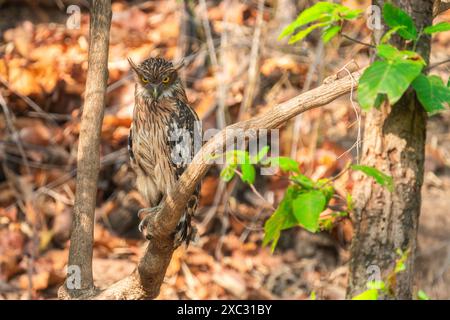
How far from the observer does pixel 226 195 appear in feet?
24.3

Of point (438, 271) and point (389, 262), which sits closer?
point (389, 262)

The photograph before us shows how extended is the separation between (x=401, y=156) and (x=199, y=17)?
13.2 feet

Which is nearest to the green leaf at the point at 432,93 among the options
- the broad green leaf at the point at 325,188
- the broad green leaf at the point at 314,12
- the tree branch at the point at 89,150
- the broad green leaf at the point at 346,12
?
the broad green leaf at the point at 346,12

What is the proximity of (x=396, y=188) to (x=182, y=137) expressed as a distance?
4.82ft

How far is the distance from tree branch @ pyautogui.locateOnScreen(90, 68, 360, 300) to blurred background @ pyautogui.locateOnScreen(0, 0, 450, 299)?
7.92 feet

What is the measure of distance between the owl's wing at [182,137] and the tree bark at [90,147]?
1172 mm

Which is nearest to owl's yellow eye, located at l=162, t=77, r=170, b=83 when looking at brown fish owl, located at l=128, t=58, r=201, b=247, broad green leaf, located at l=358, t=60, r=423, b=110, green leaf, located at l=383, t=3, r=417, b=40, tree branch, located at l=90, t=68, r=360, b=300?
brown fish owl, located at l=128, t=58, r=201, b=247

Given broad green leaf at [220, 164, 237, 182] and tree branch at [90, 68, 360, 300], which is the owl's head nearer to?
broad green leaf at [220, 164, 237, 182]

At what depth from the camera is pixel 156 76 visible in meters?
4.92

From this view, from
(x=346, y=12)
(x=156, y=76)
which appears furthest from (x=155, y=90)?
(x=346, y=12)

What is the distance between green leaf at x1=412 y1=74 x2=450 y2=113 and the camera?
3748 mm
